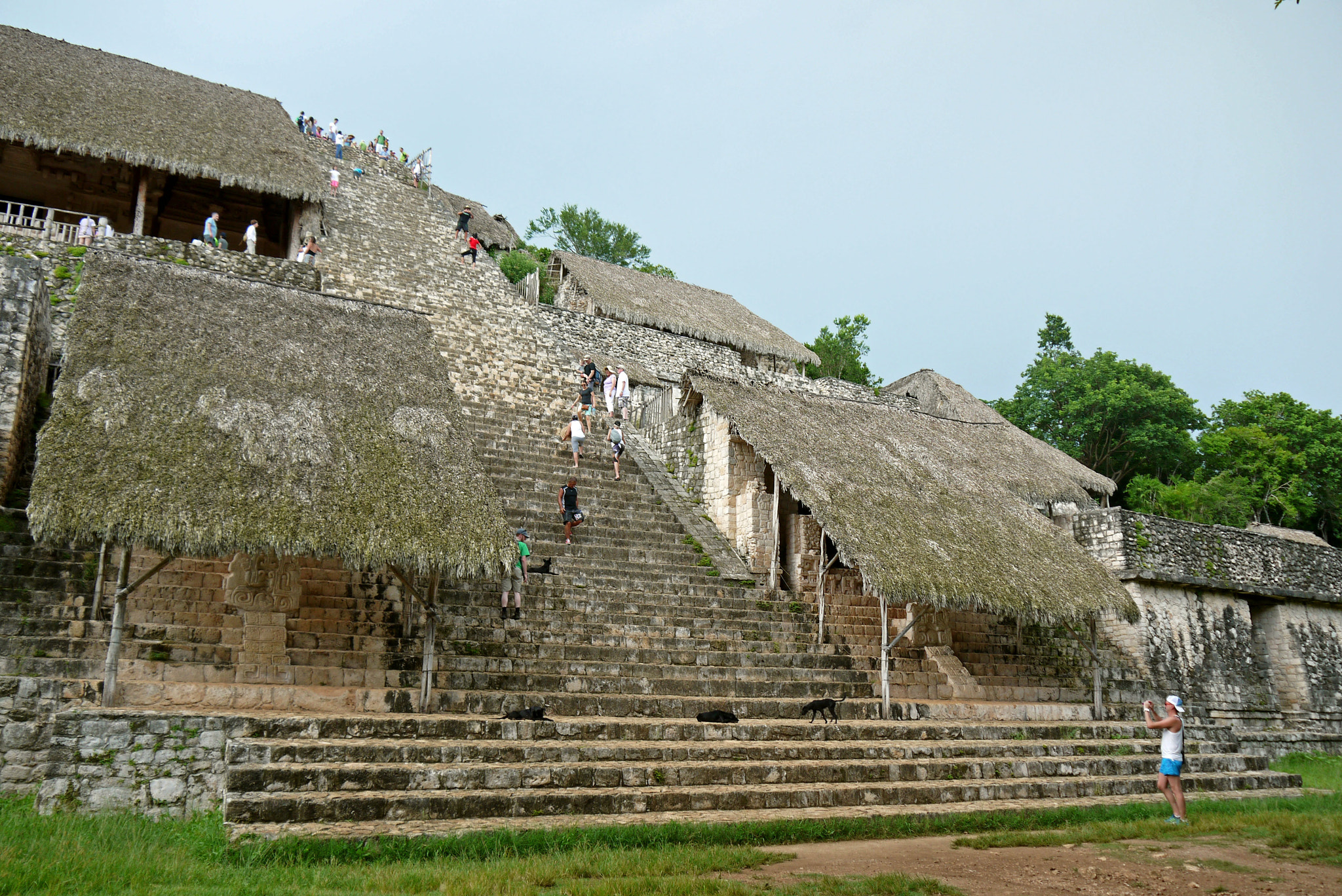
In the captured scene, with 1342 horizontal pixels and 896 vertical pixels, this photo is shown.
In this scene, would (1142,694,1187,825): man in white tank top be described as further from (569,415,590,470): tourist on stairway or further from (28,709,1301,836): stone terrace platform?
(569,415,590,470): tourist on stairway

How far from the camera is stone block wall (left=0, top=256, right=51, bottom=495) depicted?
895 cm

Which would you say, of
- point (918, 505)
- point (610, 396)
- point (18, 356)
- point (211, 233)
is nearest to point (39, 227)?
point (211, 233)

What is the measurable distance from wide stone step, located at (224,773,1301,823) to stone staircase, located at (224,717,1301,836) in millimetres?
11

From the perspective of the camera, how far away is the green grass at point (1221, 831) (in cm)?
659

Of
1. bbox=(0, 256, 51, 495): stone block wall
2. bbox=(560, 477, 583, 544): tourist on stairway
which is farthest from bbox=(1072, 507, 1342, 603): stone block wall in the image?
bbox=(0, 256, 51, 495): stone block wall

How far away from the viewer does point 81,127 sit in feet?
48.9

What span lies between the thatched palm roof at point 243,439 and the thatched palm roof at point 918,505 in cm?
435

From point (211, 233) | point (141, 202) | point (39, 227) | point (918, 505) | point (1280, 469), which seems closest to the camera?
point (918, 505)

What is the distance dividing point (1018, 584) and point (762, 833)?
5.94 m

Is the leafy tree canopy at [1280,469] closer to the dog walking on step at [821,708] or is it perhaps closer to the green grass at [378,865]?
the dog walking on step at [821,708]

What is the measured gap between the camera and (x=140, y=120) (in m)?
16.2

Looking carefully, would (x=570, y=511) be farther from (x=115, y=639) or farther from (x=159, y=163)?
(x=159, y=163)

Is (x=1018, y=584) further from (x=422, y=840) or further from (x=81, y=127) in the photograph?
(x=81, y=127)

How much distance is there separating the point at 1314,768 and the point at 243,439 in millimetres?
15110
